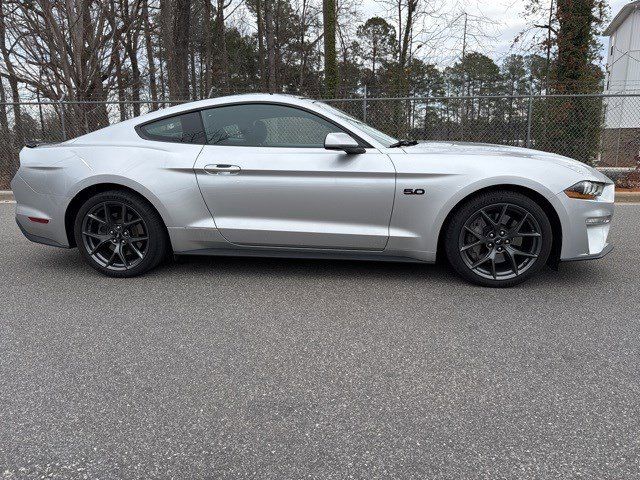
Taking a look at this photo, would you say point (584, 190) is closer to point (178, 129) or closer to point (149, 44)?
point (178, 129)

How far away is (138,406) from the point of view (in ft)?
7.64

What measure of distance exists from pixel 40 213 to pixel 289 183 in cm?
223

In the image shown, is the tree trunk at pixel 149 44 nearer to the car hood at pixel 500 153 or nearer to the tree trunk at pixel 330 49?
the tree trunk at pixel 330 49

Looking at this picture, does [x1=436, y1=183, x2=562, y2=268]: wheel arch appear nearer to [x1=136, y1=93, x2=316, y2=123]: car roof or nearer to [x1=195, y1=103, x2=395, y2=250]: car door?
[x1=195, y1=103, x2=395, y2=250]: car door

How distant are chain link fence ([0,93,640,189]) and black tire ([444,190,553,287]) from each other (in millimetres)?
6506

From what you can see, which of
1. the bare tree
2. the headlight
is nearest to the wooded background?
the bare tree

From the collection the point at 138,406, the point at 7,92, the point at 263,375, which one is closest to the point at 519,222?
the point at 263,375

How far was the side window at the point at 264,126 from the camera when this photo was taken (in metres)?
4.04

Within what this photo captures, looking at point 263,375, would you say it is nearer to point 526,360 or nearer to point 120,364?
point 120,364

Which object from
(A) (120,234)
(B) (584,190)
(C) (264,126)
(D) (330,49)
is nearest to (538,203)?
(B) (584,190)

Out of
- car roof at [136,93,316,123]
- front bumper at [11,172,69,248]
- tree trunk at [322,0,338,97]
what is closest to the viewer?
car roof at [136,93,316,123]

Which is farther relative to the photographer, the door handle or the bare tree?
the bare tree

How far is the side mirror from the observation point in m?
3.75

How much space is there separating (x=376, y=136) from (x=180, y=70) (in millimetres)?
14356
